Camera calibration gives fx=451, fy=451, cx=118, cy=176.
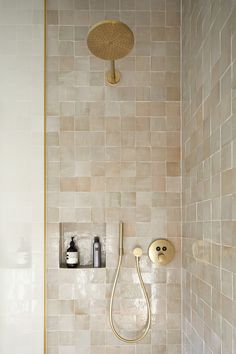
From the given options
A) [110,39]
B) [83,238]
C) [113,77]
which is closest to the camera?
[110,39]

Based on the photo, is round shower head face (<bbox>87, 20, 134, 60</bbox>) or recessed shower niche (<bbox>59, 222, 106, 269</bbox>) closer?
round shower head face (<bbox>87, 20, 134, 60</bbox>)

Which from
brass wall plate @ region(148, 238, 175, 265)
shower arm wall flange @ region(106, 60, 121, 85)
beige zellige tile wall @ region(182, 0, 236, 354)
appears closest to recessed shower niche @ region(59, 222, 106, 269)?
brass wall plate @ region(148, 238, 175, 265)

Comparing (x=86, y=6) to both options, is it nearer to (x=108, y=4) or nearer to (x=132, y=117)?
(x=108, y=4)

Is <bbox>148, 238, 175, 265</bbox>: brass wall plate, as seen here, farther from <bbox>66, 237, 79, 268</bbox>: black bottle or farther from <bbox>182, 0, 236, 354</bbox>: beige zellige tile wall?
<bbox>66, 237, 79, 268</bbox>: black bottle

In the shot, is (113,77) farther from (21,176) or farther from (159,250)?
(159,250)

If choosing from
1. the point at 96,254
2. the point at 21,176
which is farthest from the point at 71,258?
the point at 21,176

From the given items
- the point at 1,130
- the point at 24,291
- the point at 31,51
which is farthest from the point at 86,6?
the point at 24,291

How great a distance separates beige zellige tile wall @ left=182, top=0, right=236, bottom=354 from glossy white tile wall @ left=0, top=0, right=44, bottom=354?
73 centimetres

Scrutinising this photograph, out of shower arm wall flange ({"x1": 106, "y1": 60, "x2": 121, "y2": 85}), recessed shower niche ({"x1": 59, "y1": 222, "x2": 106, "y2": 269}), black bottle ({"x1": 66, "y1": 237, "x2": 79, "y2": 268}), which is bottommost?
black bottle ({"x1": 66, "y1": 237, "x2": 79, "y2": 268})

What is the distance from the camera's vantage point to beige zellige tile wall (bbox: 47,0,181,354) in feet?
7.98

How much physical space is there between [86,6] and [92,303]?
1634 mm

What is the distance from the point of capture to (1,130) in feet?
6.27

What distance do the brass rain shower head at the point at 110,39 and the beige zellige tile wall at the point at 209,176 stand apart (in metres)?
0.34

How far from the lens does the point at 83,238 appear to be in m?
2.54
